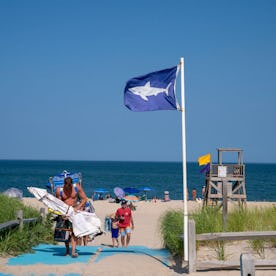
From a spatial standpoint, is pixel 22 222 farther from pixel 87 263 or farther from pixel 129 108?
pixel 129 108

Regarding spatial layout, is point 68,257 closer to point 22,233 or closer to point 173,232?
point 22,233

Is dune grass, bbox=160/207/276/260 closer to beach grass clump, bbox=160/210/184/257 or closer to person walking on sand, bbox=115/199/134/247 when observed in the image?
beach grass clump, bbox=160/210/184/257

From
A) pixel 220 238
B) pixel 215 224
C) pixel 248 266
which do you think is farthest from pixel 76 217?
pixel 248 266

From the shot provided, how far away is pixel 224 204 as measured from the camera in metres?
11.0

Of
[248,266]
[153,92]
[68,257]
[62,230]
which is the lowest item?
[68,257]

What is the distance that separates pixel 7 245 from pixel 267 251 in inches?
199

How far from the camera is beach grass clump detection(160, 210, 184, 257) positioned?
9.36 m

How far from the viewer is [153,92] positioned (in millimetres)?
9094

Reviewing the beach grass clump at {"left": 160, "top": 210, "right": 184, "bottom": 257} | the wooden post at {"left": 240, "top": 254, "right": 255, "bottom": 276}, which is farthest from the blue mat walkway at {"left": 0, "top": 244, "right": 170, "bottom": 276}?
the wooden post at {"left": 240, "top": 254, "right": 255, "bottom": 276}

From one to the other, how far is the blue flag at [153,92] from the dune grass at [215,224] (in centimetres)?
256

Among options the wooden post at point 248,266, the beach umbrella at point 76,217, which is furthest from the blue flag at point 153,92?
the wooden post at point 248,266

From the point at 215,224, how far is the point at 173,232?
908 millimetres

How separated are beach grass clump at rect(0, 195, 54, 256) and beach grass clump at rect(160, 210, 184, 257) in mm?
2870

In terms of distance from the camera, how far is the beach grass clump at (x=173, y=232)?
936cm
